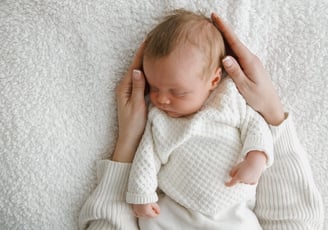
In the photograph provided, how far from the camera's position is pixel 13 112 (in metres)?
1.08

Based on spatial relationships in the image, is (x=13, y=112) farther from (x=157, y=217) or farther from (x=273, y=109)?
(x=273, y=109)

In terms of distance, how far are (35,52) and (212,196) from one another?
1.65 ft

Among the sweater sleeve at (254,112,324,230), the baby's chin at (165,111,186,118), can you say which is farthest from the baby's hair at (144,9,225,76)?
the sweater sleeve at (254,112,324,230)

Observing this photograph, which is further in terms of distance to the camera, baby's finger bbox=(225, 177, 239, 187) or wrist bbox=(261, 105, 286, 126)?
wrist bbox=(261, 105, 286, 126)

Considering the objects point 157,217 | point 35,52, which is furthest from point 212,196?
point 35,52

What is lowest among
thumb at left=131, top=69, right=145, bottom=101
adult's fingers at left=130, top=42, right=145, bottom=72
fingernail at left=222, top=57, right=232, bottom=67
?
thumb at left=131, top=69, right=145, bottom=101

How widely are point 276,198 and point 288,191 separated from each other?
32 millimetres

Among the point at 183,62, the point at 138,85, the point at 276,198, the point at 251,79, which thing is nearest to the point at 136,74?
the point at 138,85

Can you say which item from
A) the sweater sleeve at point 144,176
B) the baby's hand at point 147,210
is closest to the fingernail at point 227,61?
the sweater sleeve at point 144,176

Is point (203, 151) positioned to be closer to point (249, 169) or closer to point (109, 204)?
point (249, 169)

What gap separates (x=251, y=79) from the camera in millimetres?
1172

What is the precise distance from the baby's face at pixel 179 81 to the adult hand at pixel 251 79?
0.21 feet

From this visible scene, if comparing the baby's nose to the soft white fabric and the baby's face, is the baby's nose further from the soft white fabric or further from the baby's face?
the soft white fabric

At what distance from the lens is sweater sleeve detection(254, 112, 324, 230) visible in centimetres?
116
